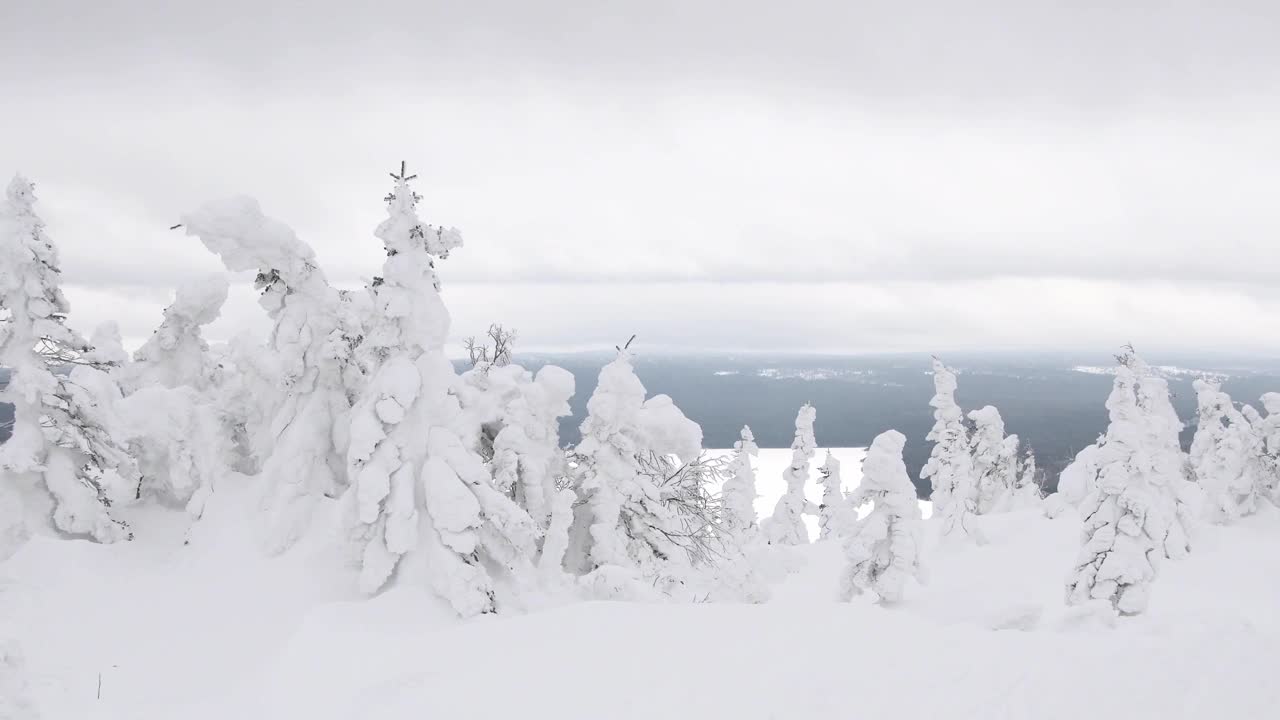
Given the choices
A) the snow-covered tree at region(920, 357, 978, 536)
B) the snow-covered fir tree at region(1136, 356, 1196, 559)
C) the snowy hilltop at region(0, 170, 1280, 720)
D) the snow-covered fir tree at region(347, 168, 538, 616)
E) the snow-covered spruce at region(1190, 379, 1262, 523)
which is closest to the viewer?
the snowy hilltop at region(0, 170, 1280, 720)

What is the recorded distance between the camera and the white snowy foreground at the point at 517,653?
→ 8453 mm

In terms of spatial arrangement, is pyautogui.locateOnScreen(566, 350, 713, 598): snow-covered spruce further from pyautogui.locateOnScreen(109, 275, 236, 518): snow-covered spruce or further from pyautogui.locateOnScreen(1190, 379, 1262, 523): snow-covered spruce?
pyautogui.locateOnScreen(1190, 379, 1262, 523): snow-covered spruce

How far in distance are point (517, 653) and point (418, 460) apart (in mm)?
6493

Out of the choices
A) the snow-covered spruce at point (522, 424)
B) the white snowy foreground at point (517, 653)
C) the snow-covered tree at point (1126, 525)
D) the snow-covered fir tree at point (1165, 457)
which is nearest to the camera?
the white snowy foreground at point (517, 653)

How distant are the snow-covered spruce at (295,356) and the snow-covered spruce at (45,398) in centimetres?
306

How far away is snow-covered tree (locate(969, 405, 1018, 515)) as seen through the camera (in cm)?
4719

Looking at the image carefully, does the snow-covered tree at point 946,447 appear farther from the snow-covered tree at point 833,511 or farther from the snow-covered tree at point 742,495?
the snow-covered tree at point 742,495

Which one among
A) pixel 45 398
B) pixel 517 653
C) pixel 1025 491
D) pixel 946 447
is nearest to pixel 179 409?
pixel 45 398

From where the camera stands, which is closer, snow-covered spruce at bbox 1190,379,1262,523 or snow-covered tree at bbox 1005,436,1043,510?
snow-covered spruce at bbox 1190,379,1262,523

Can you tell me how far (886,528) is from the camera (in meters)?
19.2

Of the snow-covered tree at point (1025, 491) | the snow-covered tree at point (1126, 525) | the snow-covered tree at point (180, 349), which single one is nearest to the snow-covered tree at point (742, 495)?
the snow-covered tree at point (1126, 525)

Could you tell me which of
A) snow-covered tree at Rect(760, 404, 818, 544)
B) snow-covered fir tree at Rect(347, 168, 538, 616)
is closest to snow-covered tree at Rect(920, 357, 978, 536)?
snow-covered tree at Rect(760, 404, 818, 544)

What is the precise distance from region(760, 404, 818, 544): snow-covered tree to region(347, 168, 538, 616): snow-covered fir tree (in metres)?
36.5

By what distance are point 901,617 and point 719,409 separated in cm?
18578
